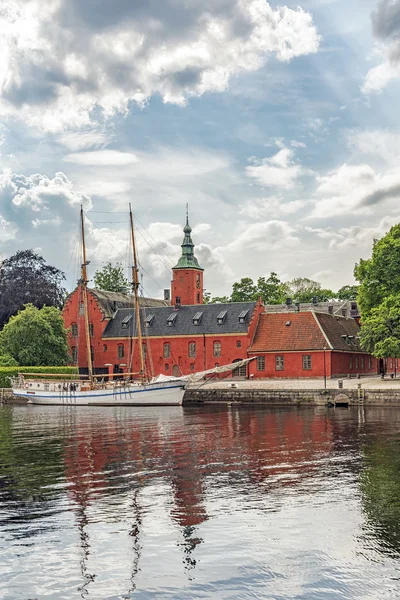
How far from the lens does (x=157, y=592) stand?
1299cm

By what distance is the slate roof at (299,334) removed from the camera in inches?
2805

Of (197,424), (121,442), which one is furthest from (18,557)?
(197,424)

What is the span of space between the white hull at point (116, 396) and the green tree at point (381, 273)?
1854 centimetres

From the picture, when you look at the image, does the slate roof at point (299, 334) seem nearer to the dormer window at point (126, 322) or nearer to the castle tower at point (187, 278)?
the dormer window at point (126, 322)

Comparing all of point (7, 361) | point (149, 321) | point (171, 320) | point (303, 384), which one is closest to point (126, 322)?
point (149, 321)

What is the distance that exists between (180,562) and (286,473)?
9580 mm

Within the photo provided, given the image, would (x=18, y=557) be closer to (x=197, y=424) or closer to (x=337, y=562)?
(x=337, y=562)

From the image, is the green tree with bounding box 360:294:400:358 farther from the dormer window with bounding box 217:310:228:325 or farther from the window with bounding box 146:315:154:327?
the window with bounding box 146:315:154:327

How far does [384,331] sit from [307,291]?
82.0 metres

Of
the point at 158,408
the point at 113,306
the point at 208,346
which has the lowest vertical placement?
the point at 158,408

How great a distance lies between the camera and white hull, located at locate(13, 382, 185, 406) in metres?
60.5

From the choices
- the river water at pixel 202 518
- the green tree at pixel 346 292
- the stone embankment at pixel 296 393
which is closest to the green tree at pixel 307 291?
the green tree at pixel 346 292

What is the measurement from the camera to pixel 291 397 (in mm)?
56188

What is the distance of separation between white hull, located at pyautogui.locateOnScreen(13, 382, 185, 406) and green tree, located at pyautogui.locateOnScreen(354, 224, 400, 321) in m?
18.5
